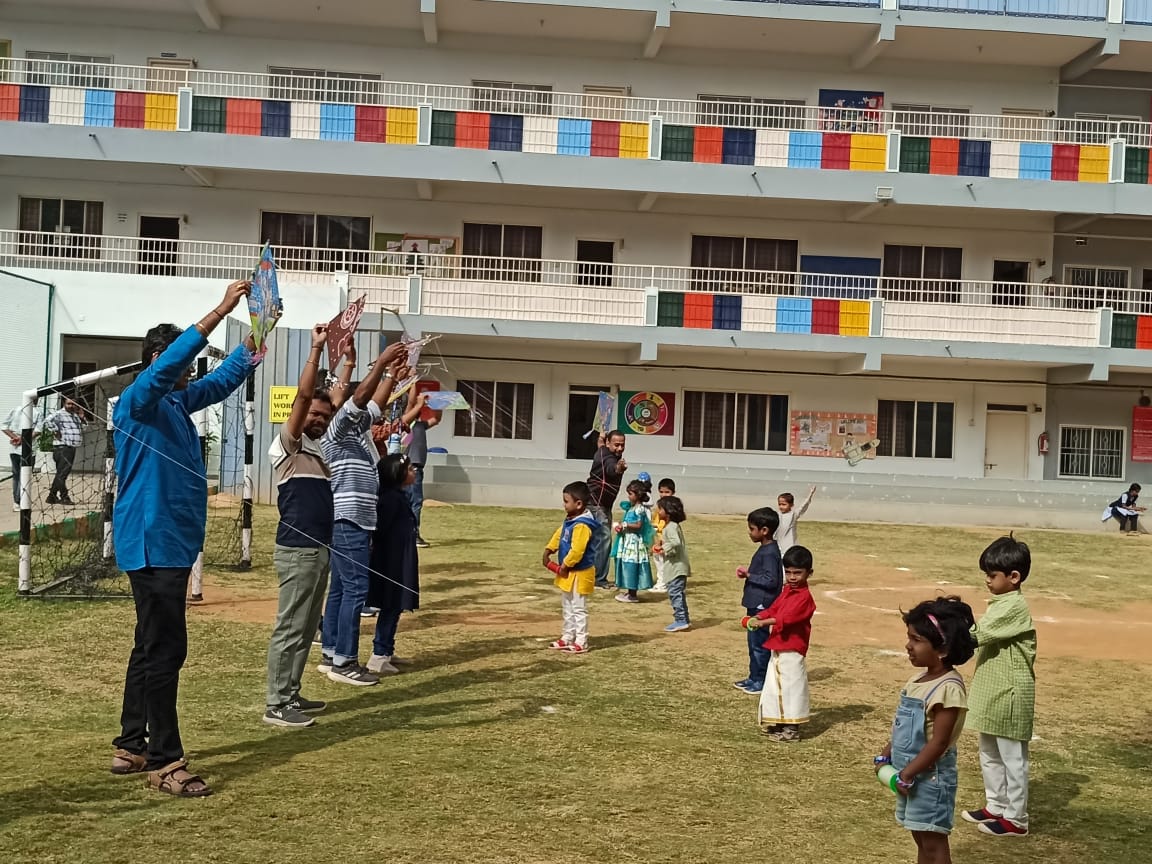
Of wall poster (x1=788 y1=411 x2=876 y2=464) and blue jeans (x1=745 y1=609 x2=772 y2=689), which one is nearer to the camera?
blue jeans (x1=745 y1=609 x2=772 y2=689)

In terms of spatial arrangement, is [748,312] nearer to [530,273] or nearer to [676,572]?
[530,273]

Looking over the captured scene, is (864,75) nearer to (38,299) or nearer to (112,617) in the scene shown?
(38,299)

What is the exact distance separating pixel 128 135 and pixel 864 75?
1614cm

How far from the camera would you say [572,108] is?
2662cm

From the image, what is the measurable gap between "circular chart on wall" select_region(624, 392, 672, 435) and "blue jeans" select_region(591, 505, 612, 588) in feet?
46.1

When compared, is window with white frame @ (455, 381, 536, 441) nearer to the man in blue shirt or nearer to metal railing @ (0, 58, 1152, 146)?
metal railing @ (0, 58, 1152, 146)

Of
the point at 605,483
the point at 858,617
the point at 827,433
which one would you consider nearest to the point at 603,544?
the point at 605,483

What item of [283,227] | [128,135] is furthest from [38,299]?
[283,227]

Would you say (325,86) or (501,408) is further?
(501,408)

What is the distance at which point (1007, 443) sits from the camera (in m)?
27.8

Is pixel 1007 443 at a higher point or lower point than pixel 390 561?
higher

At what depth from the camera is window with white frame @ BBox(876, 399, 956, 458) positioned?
27.4 metres

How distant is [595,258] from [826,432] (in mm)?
6640

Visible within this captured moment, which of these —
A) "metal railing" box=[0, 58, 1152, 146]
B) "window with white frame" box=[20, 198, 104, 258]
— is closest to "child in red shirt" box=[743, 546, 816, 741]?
"metal railing" box=[0, 58, 1152, 146]
